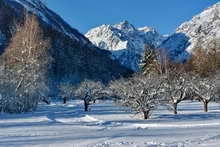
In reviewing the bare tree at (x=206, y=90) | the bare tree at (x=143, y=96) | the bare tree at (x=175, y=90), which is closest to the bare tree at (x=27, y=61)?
the bare tree at (x=143, y=96)

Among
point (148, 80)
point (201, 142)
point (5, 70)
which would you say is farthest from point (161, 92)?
point (5, 70)

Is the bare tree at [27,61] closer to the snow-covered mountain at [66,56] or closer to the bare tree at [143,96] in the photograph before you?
the bare tree at [143,96]

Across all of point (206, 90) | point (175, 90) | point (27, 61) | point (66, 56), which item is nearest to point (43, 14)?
point (66, 56)

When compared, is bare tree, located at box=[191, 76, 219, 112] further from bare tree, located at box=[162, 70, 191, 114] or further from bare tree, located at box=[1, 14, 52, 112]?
bare tree, located at box=[1, 14, 52, 112]

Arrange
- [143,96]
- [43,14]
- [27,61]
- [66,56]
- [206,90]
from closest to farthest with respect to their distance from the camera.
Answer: [143,96] → [206,90] → [27,61] → [66,56] → [43,14]

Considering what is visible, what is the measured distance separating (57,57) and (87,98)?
2829 inches

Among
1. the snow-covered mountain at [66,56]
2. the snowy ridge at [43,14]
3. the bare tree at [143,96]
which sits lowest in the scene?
the bare tree at [143,96]

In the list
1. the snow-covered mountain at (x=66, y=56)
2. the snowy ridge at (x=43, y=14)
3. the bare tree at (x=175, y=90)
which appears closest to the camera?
the bare tree at (x=175, y=90)

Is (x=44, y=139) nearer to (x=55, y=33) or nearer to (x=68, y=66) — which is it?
(x=68, y=66)

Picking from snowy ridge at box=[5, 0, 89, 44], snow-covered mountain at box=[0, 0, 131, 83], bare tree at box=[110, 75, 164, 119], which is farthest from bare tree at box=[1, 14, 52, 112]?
snowy ridge at box=[5, 0, 89, 44]

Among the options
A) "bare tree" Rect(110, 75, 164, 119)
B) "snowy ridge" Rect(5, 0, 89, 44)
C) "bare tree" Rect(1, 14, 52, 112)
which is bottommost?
"bare tree" Rect(110, 75, 164, 119)

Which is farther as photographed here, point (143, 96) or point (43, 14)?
point (43, 14)

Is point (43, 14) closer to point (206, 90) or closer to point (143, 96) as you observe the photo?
point (206, 90)

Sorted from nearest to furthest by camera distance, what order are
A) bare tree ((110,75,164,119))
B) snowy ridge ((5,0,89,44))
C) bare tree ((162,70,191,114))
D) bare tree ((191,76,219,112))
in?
1. bare tree ((110,75,164,119))
2. bare tree ((162,70,191,114))
3. bare tree ((191,76,219,112))
4. snowy ridge ((5,0,89,44))
